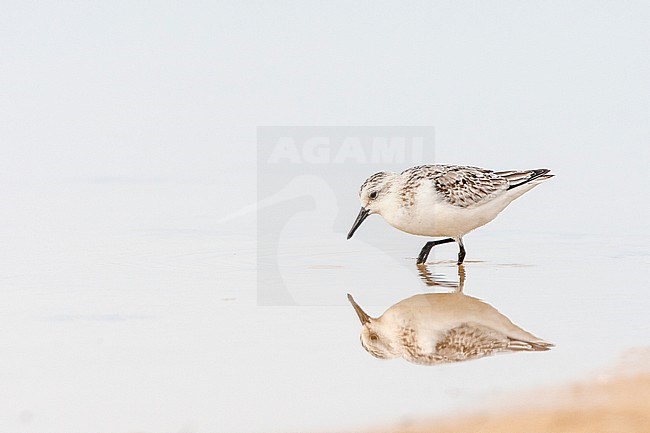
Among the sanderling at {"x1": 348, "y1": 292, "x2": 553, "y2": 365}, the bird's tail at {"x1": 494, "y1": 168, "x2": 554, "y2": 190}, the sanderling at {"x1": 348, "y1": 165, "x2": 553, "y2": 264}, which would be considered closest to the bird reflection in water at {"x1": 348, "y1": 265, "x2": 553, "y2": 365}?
the sanderling at {"x1": 348, "y1": 292, "x2": 553, "y2": 365}

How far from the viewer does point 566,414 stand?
4.59 metres

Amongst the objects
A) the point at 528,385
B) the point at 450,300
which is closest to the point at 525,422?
the point at 528,385

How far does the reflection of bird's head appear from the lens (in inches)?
234

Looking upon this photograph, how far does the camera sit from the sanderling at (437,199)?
915cm

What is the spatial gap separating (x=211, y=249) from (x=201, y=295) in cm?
239

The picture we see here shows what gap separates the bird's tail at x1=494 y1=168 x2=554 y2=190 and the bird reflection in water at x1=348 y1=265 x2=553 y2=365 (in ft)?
8.39

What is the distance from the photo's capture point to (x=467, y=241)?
10820mm

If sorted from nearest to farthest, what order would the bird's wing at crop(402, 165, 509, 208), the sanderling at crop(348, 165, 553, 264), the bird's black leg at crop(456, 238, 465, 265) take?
the sanderling at crop(348, 165, 553, 264), the bird's wing at crop(402, 165, 509, 208), the bird's black leg at crop(456, 238, 465, 265)

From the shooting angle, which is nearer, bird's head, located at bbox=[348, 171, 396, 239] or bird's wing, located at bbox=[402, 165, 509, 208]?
bird's head, located at bbox=[348, 171, 396, 239]

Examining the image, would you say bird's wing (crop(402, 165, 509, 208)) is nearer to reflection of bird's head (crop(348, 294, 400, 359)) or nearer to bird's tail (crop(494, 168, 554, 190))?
bird's tail (crop(494, 168, 554, 190))

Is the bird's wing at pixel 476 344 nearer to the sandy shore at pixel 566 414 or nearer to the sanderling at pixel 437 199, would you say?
the sandy shore at pixel 566 414

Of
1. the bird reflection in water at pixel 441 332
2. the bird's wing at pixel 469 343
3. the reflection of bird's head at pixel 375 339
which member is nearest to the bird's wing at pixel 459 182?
the bird reflection in water at pixel 441 332

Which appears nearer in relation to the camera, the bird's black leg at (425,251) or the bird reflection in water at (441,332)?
the bird reflection in water at (441,332)

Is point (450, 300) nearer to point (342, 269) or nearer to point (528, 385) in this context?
point (342, 269)
